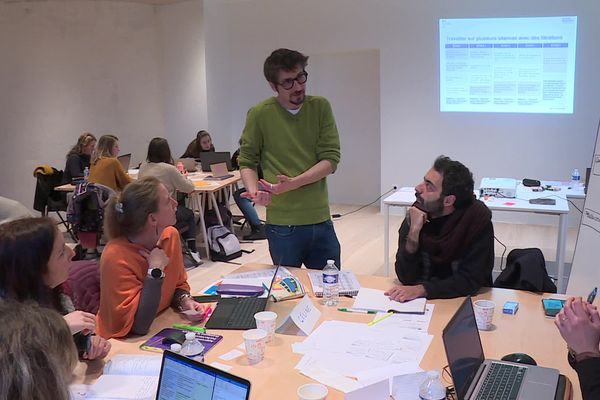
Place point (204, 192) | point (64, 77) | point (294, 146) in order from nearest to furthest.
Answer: point (294, 146), point (204, 192), point (64, 77)

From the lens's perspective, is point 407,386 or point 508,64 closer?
point 407,386

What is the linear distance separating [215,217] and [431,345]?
4214mm

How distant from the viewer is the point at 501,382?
63.9 inches

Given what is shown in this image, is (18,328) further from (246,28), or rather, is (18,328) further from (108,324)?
(246,28)

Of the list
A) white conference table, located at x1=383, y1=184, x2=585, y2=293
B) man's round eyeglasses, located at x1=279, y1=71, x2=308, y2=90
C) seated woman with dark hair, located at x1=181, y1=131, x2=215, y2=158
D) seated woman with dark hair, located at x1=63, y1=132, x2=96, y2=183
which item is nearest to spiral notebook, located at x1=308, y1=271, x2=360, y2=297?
man's round eyeglasses, located at x1=279, y1=71, x2=308, y2=90

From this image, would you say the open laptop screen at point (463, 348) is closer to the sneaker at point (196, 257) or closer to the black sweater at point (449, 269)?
the black sweater at point (449, 269)

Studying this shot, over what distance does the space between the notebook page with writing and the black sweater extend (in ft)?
0.39

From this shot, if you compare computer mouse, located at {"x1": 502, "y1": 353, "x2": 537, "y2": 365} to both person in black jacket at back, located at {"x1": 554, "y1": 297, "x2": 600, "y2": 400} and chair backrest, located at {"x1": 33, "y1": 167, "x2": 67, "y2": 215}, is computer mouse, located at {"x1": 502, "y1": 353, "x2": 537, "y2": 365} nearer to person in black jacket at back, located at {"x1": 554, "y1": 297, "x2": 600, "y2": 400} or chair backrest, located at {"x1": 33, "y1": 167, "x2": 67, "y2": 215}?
person in black jacket at back, located at {"x1": 554, "y1": 297, "x2": 600, "y2": 400}

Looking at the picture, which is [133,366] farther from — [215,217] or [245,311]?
[215,217]

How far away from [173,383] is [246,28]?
6603mm

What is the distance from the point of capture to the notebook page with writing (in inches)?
85.3

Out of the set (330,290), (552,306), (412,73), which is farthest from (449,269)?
(412,73)

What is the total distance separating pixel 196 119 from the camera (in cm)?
742

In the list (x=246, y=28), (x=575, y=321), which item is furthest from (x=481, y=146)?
(x=575, y=321)
